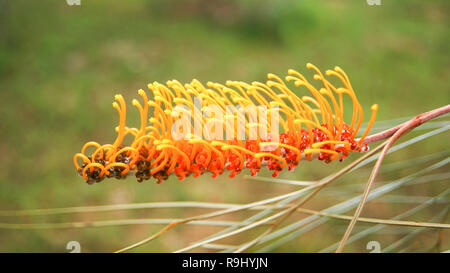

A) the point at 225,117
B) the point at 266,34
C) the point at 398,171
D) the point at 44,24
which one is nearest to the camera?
the point at 225,117

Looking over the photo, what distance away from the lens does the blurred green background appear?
25.6 inches

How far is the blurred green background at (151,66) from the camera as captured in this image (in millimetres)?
650

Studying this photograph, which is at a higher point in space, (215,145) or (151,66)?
(151,66)

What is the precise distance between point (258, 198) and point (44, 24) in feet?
1.74

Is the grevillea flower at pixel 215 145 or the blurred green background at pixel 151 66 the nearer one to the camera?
the grevillea flower at pixel 215 145

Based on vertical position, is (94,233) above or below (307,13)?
below

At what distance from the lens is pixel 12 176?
0.66 metres

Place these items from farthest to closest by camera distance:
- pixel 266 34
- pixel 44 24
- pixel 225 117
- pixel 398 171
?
1. pixel 266 34
2. pixel 44 24
3. pixel 398 171
4. pixel 225 117

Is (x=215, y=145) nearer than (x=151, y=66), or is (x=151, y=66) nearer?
(x=215, y=145)

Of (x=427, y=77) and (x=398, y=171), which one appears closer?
(x=398, y=171)

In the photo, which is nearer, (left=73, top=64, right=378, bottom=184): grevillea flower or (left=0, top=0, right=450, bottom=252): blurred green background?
(left=73, top=64, right=378, bottom=184): grevillea flower

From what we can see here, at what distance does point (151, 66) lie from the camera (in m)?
0.83
